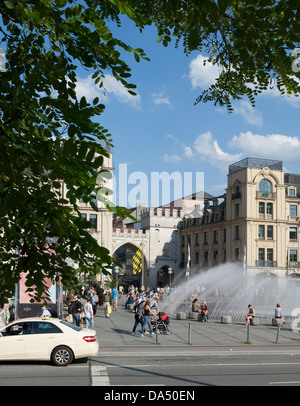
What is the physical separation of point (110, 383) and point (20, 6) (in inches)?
450

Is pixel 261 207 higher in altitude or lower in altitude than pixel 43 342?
higher

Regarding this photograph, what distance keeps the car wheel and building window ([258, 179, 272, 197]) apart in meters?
55.3

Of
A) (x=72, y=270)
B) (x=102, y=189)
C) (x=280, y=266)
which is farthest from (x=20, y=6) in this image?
(x=280, y=266)

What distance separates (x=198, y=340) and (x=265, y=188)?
→ 156ft

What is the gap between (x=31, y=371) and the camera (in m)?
15.2

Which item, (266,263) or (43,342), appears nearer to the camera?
(43,342)

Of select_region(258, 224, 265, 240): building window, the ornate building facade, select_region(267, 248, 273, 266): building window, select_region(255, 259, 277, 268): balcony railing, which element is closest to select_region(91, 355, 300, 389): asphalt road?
select_region(255, 259, 277, 268): balcony railing

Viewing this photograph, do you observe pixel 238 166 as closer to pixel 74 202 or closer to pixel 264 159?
pixel 264 159

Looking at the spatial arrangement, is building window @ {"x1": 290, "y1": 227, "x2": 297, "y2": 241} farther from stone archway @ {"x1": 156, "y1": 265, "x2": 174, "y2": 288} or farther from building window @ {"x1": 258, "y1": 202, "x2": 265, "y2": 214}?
stone archway @ {"x1": 156, "y1": 265, "x2": 174, "y2": 288}

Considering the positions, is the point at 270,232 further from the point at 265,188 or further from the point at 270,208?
the point at 265,188

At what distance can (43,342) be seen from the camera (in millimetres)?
16250

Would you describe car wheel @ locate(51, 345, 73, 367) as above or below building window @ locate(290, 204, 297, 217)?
below

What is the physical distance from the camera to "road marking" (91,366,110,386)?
13.5 meters

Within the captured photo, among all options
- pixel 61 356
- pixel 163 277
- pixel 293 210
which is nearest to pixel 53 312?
pixel 61 356
